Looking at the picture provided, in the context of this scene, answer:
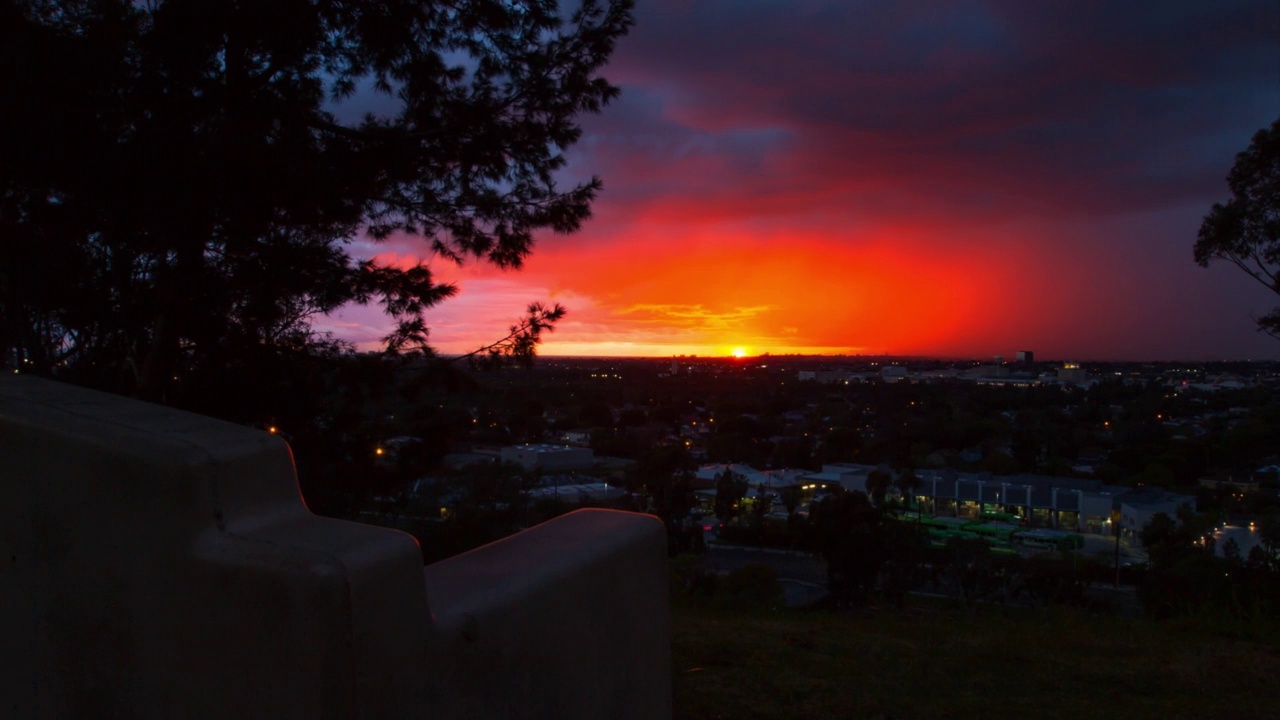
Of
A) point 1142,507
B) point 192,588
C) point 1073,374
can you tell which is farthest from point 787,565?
point 1073,374

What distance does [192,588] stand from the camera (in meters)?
1.81

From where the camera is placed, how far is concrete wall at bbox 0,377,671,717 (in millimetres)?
1756

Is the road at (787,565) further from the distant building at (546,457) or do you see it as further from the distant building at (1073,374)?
the distant building at (1073,374)

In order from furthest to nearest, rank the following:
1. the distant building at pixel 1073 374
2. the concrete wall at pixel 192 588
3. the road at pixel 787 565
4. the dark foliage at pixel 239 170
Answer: the distant building at pixel 1073 374 < the road at pixel 787 565 < the dark foliage at pixel 239 170 < the concrete wall at pixel 192 588

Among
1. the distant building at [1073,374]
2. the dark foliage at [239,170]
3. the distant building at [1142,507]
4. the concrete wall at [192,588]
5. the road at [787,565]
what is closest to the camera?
the concrete wall at [192,588]

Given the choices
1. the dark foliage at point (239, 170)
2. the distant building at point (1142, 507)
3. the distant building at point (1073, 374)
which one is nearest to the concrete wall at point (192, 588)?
the dark foliage at point (239, 170)

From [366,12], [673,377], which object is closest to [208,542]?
[366,12]

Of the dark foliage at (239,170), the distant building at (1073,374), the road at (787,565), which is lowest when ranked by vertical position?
the road at (787,565)

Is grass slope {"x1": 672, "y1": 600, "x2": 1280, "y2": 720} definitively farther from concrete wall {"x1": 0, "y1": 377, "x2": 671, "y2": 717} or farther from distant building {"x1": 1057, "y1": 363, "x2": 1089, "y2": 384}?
distant building {"x1": 1057, "y1": 363, "x2": 1089, "y2": 384}

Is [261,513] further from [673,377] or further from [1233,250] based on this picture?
[673,377]

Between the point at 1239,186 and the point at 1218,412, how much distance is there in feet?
102

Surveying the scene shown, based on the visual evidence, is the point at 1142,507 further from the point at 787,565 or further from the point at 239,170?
the point at 239,170

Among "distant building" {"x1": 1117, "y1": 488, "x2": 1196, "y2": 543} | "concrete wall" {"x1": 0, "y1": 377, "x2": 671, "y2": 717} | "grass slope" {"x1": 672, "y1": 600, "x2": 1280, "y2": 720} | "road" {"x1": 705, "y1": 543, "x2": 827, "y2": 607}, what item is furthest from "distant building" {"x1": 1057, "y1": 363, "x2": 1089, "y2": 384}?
"concrete wall" {"x1": 0, "y1": 377, "x2": 671, "y2": 717}

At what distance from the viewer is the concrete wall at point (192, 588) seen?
176 centimetres
